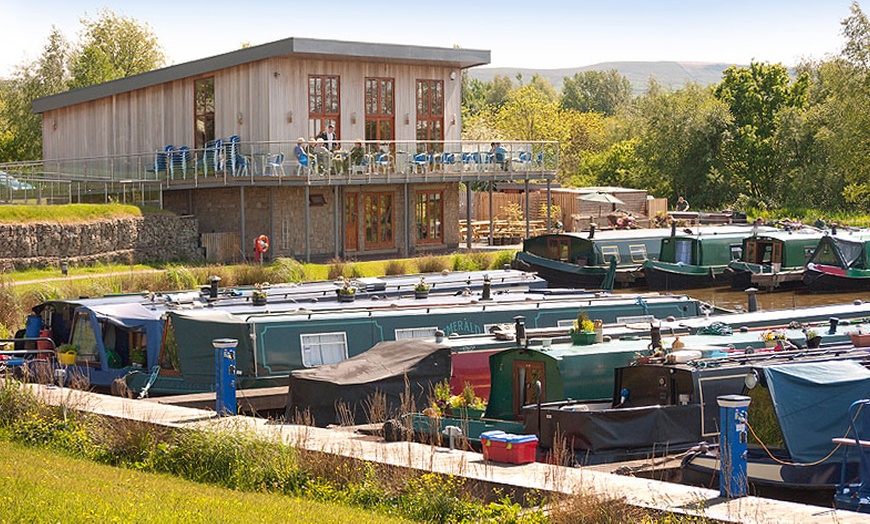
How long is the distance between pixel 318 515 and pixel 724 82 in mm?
67490

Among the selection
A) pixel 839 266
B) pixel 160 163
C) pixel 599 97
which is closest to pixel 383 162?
pixel 160 163

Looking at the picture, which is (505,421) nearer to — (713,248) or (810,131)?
(713,248)

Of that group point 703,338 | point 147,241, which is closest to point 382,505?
point 703,338

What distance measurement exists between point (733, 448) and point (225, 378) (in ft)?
26.5

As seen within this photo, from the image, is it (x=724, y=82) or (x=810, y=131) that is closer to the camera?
(x=810, y=131)

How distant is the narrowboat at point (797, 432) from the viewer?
16.1 m

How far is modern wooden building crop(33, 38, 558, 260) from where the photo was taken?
1752 inches

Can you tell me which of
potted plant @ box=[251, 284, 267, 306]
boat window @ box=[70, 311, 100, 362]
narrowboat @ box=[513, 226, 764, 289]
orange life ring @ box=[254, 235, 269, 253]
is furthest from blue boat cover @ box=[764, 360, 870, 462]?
orange life ring @ box=[254, 235, 269, 253]

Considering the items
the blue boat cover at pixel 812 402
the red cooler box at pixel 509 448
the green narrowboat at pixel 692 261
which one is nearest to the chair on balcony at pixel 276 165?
the green narrowboat at pixel 692 261

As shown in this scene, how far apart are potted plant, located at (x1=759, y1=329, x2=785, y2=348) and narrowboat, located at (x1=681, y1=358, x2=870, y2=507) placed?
306cm

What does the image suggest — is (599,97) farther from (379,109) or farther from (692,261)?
(692,261)

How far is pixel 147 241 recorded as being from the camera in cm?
4334

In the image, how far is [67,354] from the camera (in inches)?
956

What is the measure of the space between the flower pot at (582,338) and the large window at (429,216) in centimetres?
2870
